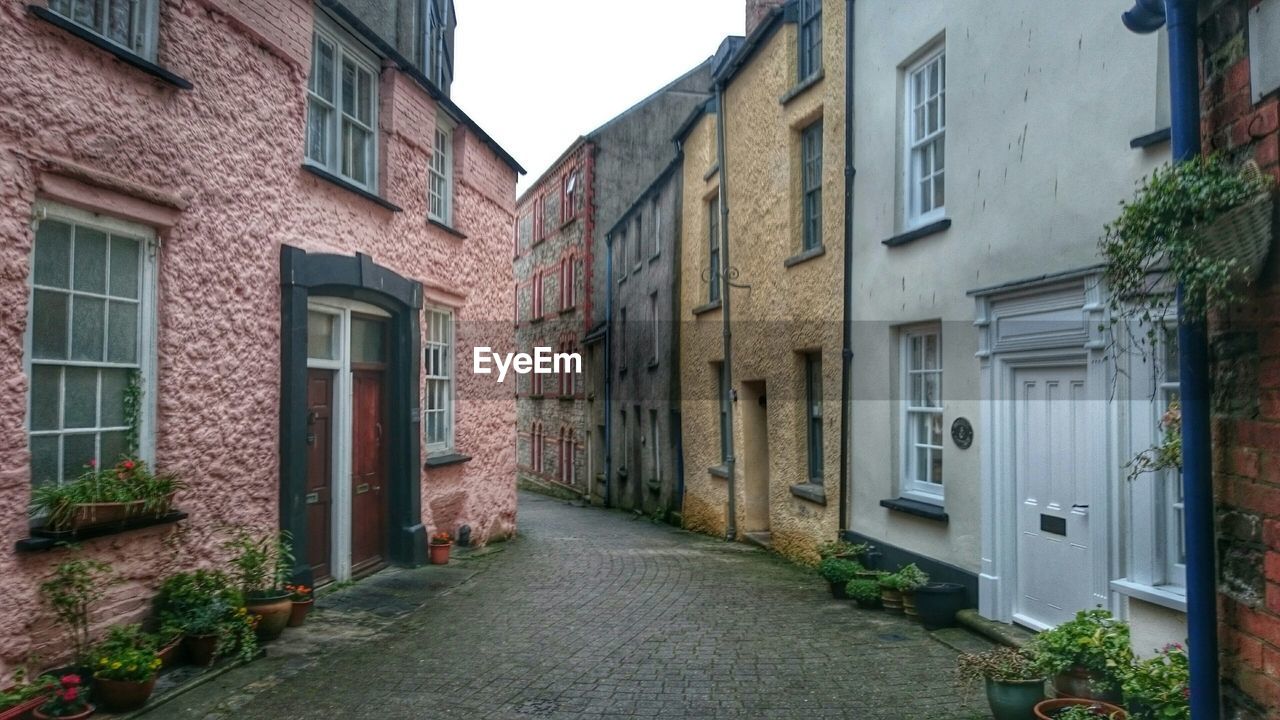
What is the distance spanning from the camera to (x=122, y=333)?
683 cm

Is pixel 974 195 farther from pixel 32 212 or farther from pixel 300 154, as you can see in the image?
pixel 32 212

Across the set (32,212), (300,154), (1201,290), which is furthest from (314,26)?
(1201,290)

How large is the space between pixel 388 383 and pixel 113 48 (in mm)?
5621

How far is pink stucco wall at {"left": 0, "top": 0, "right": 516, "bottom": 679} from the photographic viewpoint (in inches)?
226

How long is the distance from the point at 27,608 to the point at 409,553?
5949 millimetres

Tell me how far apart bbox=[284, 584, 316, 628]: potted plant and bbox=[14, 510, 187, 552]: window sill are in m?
1.71

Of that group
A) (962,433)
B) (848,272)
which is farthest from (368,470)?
(962,433)

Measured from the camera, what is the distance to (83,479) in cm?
628

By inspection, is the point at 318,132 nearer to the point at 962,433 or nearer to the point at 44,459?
the point at 44,459

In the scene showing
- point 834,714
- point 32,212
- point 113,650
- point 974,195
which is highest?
point 974,195

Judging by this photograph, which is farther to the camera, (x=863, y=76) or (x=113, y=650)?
(x=863, y=76)


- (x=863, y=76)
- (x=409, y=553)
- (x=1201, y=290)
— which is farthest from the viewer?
(x=409, y=553)

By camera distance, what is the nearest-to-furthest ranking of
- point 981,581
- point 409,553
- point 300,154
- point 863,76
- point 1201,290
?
point 1201,290, point 981,581, point 300,154, point 863,76, point 409,553

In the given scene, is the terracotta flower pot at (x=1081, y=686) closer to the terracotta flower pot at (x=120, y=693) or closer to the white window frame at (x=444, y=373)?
the terracotta flower pot at (x=120, y=693)
